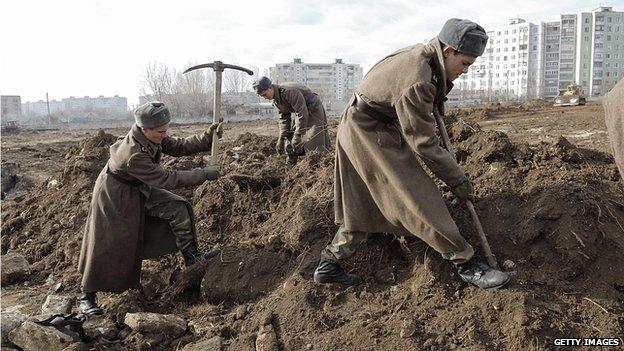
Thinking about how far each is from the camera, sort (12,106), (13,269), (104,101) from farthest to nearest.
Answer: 1. (104,101)
2. (12,106)
3. (13,269)

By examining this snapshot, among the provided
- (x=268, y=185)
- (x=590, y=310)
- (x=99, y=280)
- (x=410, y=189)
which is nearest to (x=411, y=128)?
(x=410, y=189)

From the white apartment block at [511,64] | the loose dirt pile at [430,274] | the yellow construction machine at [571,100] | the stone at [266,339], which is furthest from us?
the white apartment block at [511,64]

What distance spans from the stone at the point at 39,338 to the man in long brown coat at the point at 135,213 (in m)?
0.55

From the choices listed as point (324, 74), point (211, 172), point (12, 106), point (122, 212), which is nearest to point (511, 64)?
point (324, 74)

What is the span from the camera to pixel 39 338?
3.43 m

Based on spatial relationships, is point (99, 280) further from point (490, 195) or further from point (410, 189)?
point (490, 195)

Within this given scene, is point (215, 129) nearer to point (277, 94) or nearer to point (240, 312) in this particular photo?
point (240, 312)

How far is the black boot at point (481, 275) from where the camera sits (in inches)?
118

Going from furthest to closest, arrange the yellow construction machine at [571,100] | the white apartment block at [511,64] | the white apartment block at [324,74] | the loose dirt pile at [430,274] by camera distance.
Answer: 1. the white apartment block at [324,74]
2. the white apartment block at [511,64]
3. the yellow construction machine at [571,100]
4. the loose dirt pile at [430,274]

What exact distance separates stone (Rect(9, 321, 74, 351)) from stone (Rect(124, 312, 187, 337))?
44cm

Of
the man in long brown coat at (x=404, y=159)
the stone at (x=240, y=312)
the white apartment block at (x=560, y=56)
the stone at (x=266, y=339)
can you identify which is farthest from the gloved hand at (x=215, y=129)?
the white apartment block at (x=560, y=56)

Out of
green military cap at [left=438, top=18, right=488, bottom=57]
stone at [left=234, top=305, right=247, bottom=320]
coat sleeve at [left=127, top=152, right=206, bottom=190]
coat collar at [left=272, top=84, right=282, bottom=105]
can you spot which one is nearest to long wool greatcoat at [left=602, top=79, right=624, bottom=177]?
green military cap at [left=438, top=18, right=488, bottom=57]

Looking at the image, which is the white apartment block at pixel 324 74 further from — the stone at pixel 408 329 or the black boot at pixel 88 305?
the stone at pixel 408 329

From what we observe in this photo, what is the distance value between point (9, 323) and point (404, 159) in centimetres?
308
